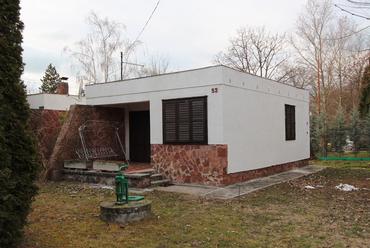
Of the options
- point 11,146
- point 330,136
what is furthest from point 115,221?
point 330,136

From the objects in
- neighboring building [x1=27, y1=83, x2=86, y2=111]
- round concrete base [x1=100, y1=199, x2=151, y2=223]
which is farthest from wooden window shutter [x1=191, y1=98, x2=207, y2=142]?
neighboring building [x1=27, y1=83, x2=86, y2=111]

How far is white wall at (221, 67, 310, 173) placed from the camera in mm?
9680

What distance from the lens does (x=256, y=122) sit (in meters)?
10.9

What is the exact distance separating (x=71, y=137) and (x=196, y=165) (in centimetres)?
520

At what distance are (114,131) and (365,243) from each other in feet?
34.7

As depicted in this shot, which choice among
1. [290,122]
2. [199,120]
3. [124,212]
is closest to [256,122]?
[199,120]

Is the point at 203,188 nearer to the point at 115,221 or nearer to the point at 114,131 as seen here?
the point at 115,221

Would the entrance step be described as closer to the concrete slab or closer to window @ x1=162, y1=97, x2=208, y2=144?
the concrete slab

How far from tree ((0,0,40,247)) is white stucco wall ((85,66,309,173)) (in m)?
5.98

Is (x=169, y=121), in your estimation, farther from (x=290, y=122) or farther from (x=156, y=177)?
(x=290, y=122)

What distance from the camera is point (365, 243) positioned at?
4594 millimetres

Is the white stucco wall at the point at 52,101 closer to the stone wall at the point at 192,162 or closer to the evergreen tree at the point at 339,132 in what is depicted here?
the stone wall at the point at 192,162

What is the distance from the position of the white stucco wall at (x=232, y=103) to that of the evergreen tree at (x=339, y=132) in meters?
8.36

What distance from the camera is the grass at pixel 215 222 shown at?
4766mm
